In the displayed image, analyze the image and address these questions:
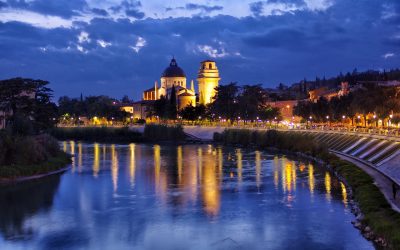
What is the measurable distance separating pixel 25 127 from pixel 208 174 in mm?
21911

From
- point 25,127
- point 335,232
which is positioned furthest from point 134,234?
point 25,127

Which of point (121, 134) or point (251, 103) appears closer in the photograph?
point (121, 134)

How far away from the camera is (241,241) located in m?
29.7

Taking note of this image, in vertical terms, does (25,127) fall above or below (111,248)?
above

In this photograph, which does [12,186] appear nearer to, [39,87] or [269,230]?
[269,230]

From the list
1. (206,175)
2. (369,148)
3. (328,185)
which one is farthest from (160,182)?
(369,148)

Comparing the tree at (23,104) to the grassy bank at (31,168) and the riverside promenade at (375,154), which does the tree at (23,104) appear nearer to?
the grassy bank at (31,168)

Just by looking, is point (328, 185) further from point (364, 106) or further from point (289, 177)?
point (364, 106)

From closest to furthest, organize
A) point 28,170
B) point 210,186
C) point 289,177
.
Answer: point 210,186, point 289,177, point 28,170

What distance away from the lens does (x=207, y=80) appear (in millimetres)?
182000

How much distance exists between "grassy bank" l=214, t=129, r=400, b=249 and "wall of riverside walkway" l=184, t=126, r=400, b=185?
1.83m

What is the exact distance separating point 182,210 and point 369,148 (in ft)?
97.5

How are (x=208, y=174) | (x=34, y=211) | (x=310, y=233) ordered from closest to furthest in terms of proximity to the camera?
(x=310, y=233) < (x=34, y=211) < (x=208, y=174)

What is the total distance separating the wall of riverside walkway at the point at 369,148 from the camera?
47.4 meters
